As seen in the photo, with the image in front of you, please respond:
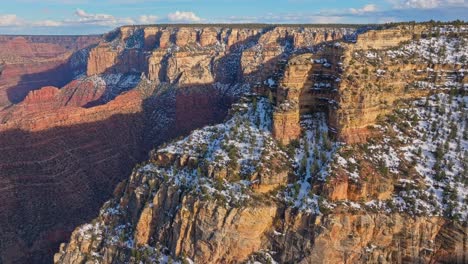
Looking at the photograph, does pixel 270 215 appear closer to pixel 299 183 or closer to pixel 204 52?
pixel 299 183

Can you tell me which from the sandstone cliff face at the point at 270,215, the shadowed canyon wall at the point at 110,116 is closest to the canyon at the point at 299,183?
the sandstone cliff face at the point at 270,215

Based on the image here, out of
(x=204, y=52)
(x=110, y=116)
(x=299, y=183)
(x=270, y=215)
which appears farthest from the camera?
(x=204, y=52)

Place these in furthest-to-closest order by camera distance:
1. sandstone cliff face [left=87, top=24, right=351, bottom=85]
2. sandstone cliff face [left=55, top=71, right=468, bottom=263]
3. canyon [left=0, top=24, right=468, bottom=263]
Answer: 1. sandstone cliff face [left=87, top=24, right=351, bottom=85]
2. canyon [left=0, top=24, right=468, bottom=263]
3. sandstone cliff face [left=55, top=71, right=468, bottom=263]

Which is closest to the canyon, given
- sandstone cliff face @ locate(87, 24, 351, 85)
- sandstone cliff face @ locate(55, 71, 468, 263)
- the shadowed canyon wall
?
sandstone cliff face @ locate(55, 71, 468, 263)

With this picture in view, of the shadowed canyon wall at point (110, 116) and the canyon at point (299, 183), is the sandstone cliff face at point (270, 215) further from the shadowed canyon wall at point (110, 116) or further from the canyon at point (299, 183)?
the shadowed canyon wall at point (110, 116)

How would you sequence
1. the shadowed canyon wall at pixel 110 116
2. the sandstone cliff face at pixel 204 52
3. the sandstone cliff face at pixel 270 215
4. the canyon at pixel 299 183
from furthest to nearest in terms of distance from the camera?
the sandstone cliff face at pixel 204 52, the shadowed canyon wall at pixel 110 116, the canyon at pixel 299 183, the sandstone cliff face at pixel 270 215

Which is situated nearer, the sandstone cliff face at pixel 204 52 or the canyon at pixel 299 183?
the canyon at pixel 299 183

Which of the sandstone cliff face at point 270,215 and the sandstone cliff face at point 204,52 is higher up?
the sandstone cliff face at point 204,52

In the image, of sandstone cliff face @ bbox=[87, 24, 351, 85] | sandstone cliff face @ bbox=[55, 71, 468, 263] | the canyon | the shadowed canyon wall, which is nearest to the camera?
sandstone cliff face @ bbox=[55, 71, 468, 263]

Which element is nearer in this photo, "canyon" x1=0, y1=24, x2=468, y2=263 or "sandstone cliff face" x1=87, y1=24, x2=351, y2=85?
"canyon" x1=0, y1=24, x2=468, y2=263

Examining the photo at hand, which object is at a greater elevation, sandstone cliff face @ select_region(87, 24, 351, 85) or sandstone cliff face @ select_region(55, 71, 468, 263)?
sandstone cliff face @ select_region(87, 24, 351, 85)

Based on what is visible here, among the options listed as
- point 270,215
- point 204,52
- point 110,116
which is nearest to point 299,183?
point 270,215

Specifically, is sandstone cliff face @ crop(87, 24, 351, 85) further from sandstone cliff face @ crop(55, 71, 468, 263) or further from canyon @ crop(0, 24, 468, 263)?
sandstone cliff face @ crop(55, 71, 468, 263)
